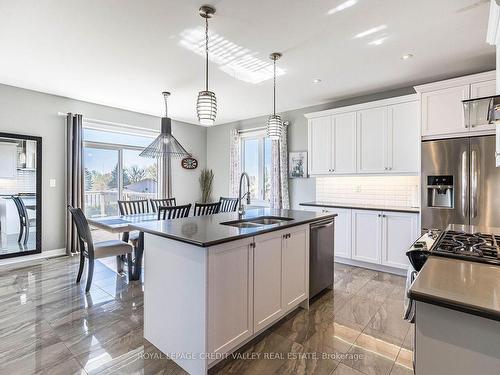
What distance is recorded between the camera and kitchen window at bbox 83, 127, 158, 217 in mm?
5113

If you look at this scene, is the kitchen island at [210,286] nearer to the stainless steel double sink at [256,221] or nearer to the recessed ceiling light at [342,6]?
the stainless steel double sink at [256,221]

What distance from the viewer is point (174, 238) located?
183cm

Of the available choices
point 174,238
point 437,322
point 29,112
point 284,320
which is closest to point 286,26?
point 174,238

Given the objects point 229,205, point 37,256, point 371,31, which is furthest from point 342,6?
point 37,256

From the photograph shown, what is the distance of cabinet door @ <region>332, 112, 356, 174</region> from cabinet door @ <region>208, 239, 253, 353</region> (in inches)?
115

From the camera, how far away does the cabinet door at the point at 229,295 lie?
1.76 m

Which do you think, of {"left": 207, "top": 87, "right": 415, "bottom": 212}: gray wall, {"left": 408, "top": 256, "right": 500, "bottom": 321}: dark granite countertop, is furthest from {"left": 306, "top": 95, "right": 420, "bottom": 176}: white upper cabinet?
{"left": 408, "top": 256, "right": 500, "bottom": 321}: dark granite countertop

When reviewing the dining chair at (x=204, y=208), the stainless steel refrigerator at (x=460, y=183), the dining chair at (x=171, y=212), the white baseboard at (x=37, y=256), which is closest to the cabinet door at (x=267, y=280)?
the dining chair at (x=171, y=212)

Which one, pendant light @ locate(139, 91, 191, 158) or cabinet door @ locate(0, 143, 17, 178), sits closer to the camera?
pendant light @ locate(139, 91, 191, 158)

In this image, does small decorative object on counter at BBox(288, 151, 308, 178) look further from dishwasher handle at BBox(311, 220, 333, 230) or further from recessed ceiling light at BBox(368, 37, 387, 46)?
recessed ceiling light at BBox(368, 37, 387, 46)

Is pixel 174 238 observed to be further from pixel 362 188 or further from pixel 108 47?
pixel 362 188

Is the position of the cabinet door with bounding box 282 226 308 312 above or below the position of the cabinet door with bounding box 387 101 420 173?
below

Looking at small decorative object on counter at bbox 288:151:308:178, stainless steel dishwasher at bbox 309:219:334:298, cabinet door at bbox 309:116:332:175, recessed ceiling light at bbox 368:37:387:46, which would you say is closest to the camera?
recessed ceiling light at bbox 368:37:387:46

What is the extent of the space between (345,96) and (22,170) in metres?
5.37
